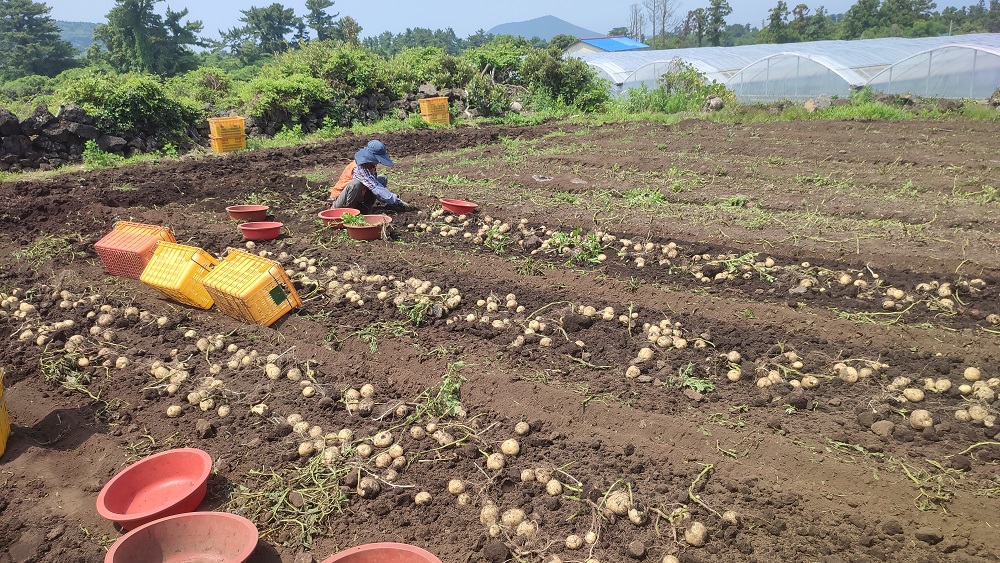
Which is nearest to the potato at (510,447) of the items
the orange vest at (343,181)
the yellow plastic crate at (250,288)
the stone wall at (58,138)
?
the yellow plastic crate at (250,288)

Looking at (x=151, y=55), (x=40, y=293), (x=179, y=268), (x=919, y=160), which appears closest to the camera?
(x=179, y=268)

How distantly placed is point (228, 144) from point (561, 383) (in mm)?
13638

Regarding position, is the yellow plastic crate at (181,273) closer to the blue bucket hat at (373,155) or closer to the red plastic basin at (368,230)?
the red plastic basin at (368,230)

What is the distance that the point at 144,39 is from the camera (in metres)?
42.6

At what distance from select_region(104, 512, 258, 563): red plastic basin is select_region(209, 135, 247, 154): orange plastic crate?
1383 cm

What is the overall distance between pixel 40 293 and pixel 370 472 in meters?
4.97

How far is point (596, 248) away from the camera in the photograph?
6.32 meters

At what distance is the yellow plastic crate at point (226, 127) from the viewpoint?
14.6 metres

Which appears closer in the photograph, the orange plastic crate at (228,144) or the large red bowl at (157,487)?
the large red bowl at (157,487)

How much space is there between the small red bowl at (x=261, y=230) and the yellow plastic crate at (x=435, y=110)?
11.8 meters

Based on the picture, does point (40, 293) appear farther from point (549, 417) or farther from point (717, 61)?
point (717, 61)

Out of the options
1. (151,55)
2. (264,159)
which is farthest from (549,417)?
(151,55)

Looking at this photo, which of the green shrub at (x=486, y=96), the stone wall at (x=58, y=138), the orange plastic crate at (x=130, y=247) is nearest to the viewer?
the orange plastic crate at (x=130, y=247)

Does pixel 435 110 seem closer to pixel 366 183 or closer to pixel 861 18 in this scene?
pixel 366 183
